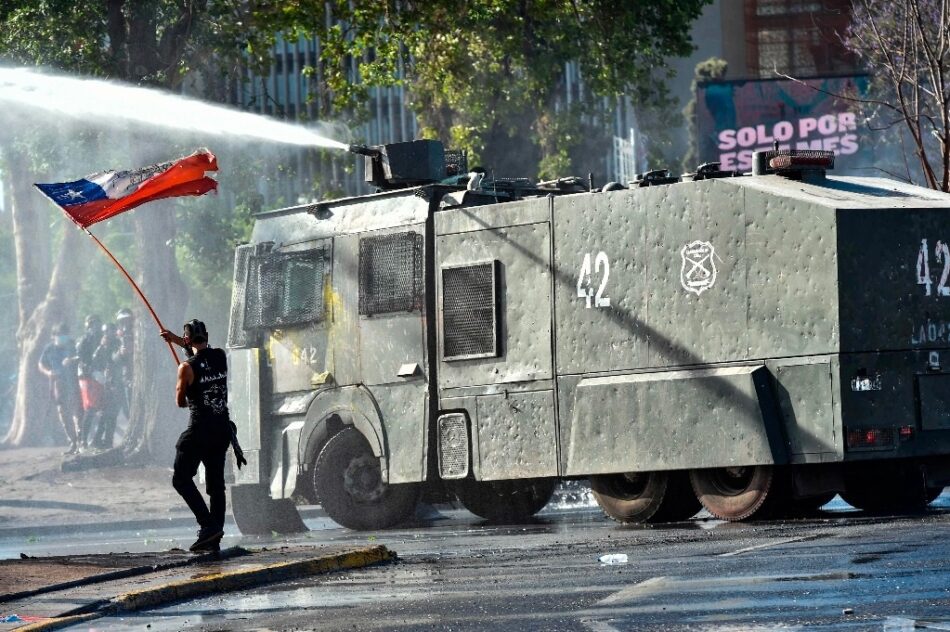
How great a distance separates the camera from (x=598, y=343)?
15688mm

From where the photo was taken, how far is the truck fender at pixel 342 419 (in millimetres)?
17219

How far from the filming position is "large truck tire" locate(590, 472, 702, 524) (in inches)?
618

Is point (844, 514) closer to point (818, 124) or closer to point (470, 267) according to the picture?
point (470, 267)

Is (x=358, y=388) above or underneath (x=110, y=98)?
underneath

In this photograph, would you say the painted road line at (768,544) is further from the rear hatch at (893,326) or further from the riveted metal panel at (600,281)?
the riveted metal panel at (600,281)

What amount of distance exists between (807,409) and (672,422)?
1.17 m

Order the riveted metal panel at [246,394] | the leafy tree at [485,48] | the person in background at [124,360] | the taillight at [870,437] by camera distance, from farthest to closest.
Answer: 1. the person in background at [124,360]
2. the leafy tree at [485,48]
3. the riveted metal panel at [246,394]
4. the taillight at [870,437]

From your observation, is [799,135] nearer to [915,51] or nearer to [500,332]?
[915,51]

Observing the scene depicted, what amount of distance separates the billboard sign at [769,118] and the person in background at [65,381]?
21.5m

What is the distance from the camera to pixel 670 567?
11.2 metres

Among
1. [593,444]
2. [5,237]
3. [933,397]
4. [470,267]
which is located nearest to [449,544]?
[593,444]

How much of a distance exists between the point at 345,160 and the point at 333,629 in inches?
899

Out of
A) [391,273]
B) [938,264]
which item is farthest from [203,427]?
[938,264]

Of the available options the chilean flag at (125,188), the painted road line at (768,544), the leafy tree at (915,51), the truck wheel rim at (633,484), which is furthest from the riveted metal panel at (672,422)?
the leafy tree at (915,51)
